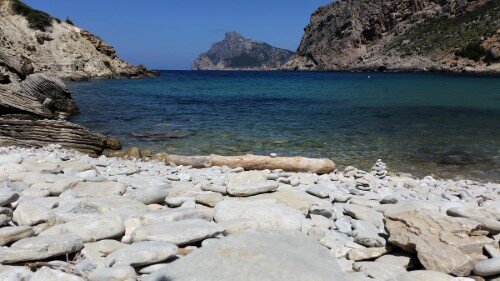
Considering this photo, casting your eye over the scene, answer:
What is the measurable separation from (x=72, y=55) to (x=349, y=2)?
447 feet

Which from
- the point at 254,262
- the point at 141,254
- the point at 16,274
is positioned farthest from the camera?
the point at 141,254

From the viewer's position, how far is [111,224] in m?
4.80

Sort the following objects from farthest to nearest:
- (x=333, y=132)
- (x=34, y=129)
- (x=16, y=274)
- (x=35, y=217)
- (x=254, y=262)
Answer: (x=333, y=132) → (x=34, y=129) → (x=35, y=217) → (x=254, y=262) → (x=16, y=274)

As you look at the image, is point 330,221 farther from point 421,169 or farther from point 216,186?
point 421,169

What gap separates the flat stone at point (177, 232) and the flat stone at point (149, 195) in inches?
61.7

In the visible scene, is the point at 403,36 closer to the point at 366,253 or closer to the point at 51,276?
the point at 366,253

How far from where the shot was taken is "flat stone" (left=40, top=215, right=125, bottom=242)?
460 centimetres

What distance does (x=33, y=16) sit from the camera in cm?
6250

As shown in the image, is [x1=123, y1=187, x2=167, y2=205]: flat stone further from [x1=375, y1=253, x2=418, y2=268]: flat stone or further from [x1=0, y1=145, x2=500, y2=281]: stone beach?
[x1=375, y1=253, x2=418, y2=268]: flat stone

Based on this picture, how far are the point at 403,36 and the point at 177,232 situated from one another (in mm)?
149041

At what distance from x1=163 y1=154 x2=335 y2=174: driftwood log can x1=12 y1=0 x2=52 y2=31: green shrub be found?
2422 inches

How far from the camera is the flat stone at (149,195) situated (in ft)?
21.3

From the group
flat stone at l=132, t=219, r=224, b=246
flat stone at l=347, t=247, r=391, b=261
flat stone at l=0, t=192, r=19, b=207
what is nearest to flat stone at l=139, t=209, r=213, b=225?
flat stone at l=132, t=219, r=224, b=246

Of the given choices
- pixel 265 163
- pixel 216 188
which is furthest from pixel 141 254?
pixel 265 163
